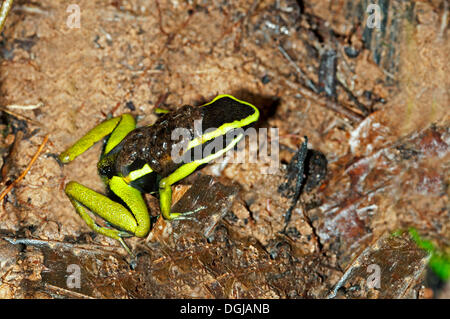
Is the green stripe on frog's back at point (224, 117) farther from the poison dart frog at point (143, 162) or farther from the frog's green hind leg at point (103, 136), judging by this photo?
the frog's green hind leg at point (103, 136)

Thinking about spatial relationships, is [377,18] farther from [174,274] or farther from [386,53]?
[174,274]

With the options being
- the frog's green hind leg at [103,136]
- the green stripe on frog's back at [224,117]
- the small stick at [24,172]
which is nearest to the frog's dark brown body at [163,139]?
the green stripe on frog's back at [224,117]

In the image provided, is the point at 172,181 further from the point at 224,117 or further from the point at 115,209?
the point at 224,117

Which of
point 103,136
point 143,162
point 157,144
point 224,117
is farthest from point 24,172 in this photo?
point 224,117

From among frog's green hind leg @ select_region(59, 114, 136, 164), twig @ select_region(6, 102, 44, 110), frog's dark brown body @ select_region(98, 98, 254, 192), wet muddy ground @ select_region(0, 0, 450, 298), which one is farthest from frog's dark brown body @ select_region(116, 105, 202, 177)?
twig @ select_region(6, 102, 44, 110)

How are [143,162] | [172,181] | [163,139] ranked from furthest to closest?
[172,181]
[143,162]
[163,139]
